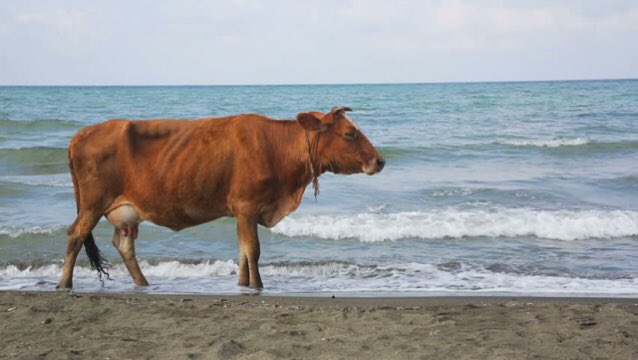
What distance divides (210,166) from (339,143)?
1236 millimetres

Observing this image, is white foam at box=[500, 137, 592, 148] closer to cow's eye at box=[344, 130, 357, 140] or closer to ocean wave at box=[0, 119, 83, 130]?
ocean wave at box=[0, 119, 83, 130]

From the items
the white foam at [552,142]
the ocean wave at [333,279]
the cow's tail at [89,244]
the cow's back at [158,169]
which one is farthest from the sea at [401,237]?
the white foam at [552,142]

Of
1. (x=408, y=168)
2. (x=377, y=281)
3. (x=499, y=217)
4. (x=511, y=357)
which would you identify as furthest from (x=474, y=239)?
(x=408, y=168)

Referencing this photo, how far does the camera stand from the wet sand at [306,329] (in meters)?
5.52

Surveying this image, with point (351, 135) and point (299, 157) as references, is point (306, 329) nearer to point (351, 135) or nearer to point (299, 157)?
point (299, 157)

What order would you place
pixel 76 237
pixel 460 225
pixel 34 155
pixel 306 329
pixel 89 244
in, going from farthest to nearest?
1. pixel 34 155
2. pixel 460 225
3. pixel 89 244
4. pixel 76 237
5. pixel 306 329

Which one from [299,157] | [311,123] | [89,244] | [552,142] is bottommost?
[552,142]

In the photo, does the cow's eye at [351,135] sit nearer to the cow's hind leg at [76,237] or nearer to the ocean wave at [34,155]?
the cow's hind leg at [76,237]

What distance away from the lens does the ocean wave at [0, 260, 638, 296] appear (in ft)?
28.5

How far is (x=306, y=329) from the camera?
20.0 feet

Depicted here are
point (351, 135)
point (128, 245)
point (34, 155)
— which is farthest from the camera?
point (34, 155)

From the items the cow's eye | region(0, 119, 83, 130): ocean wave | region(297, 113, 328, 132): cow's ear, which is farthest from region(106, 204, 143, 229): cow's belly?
region(0, 119, 83, 130): ocean wave

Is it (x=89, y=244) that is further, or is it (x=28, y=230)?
(x=28, y=230)

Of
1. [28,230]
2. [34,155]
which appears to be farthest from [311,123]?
[34,155]
